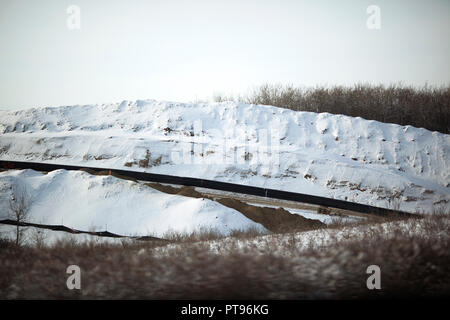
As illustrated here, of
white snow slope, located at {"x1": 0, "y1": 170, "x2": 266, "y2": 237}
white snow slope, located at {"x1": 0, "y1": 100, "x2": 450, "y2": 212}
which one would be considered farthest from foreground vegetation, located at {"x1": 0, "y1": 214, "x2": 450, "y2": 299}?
white snow slope, located at {"x1": 0, "y1": 100, "x2": 450, "y2": 212}

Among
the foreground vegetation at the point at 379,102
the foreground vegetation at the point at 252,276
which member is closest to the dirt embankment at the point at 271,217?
the foreground vegetation at the point at 252,276

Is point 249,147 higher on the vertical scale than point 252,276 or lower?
lower

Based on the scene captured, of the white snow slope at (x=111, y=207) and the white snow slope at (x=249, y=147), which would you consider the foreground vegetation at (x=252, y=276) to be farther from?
the white snow slope at (x=249, y=147)

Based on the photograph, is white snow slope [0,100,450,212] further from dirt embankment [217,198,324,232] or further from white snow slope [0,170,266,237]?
white snow slope [0,170,266,237]

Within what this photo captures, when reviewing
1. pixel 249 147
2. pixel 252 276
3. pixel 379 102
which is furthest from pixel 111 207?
pixel 379 102

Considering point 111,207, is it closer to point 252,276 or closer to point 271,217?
point 271,217
